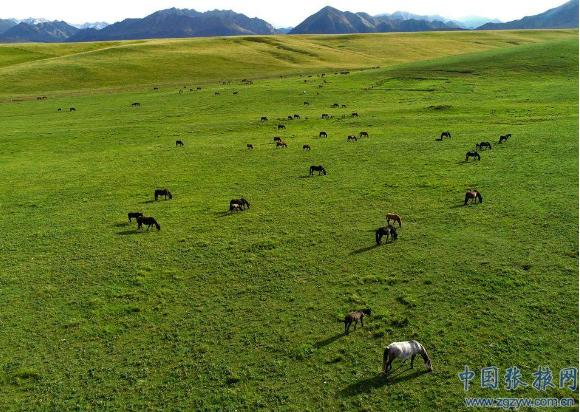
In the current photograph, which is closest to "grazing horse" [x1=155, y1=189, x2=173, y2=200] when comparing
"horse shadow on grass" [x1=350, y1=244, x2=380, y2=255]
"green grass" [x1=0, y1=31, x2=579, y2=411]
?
"green grass" [x1=0, y1=31, x2=579, y2=411]

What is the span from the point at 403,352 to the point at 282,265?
9.55 m

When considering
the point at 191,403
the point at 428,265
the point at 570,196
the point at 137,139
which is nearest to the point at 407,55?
the point at 137,139

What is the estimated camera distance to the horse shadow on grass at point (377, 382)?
1562cm

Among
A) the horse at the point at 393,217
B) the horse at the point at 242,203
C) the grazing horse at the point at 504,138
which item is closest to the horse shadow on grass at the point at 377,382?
the horse at the point at 393,217

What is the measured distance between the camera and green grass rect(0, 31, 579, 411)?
54.4ft

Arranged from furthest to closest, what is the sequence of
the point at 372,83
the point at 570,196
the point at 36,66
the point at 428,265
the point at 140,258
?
the point at 36,66, the point at 372,83, the point at 570,196, the point at 140,258, the point at 428,265

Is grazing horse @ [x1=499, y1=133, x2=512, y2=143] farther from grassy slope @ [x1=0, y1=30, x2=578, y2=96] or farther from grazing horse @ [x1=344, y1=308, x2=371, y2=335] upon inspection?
grassy slope @ [x1=0, y1=30, x2=578, y2=96]

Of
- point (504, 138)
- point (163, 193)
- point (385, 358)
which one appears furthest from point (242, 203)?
point (504, 138)

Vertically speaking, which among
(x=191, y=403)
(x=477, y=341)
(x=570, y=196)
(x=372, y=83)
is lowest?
(x=191, y=403)

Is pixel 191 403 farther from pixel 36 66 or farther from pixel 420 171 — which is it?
pixel 36 66

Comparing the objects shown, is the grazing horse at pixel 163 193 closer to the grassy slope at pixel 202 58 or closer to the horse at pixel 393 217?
the horse at pixel 393 217

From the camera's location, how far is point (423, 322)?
62.1ft

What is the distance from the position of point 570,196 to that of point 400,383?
22.1m

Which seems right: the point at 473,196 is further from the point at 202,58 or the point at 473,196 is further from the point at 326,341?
the point at 202,58
